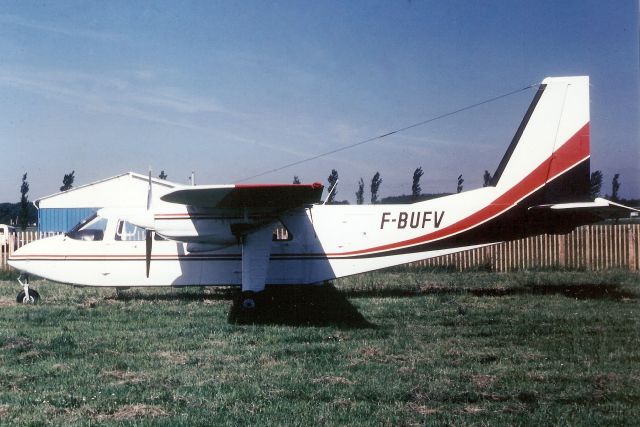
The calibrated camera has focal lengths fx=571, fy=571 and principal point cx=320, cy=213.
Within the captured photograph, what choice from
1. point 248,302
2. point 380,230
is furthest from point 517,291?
point 248,302

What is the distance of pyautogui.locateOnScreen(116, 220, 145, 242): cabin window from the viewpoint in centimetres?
1273

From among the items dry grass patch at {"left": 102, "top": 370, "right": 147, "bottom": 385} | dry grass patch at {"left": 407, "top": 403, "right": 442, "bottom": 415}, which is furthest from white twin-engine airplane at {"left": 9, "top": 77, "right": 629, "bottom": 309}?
dry grass patch at {"left": 407, "top": 403, "right": 442, "bottom": 415}

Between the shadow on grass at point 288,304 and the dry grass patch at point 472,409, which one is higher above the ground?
the shadow on grass at point 288,304

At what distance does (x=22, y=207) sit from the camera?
53.4 metres

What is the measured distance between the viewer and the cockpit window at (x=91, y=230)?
12750 mm

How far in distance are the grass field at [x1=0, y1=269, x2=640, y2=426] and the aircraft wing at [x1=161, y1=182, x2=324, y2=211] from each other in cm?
214

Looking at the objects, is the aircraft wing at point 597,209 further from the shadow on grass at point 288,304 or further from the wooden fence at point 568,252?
the wooden fence at point 568,252

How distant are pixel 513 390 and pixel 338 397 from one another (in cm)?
A: 182

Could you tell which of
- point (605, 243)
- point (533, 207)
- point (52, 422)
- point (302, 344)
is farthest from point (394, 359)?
point (605, 243)

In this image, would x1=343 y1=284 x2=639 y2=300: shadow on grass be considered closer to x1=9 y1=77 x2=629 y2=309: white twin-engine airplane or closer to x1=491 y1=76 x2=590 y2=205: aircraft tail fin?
x1=9 y1=77 x2=629 y2=309: white twin-engine airplane

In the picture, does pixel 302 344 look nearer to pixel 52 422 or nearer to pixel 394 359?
pixel 394 359

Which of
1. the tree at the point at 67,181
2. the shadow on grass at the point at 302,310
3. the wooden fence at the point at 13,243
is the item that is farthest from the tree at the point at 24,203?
the shadow on grass at the point at 302,310

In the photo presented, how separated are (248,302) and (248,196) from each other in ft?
7.26

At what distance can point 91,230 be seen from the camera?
12.8m
